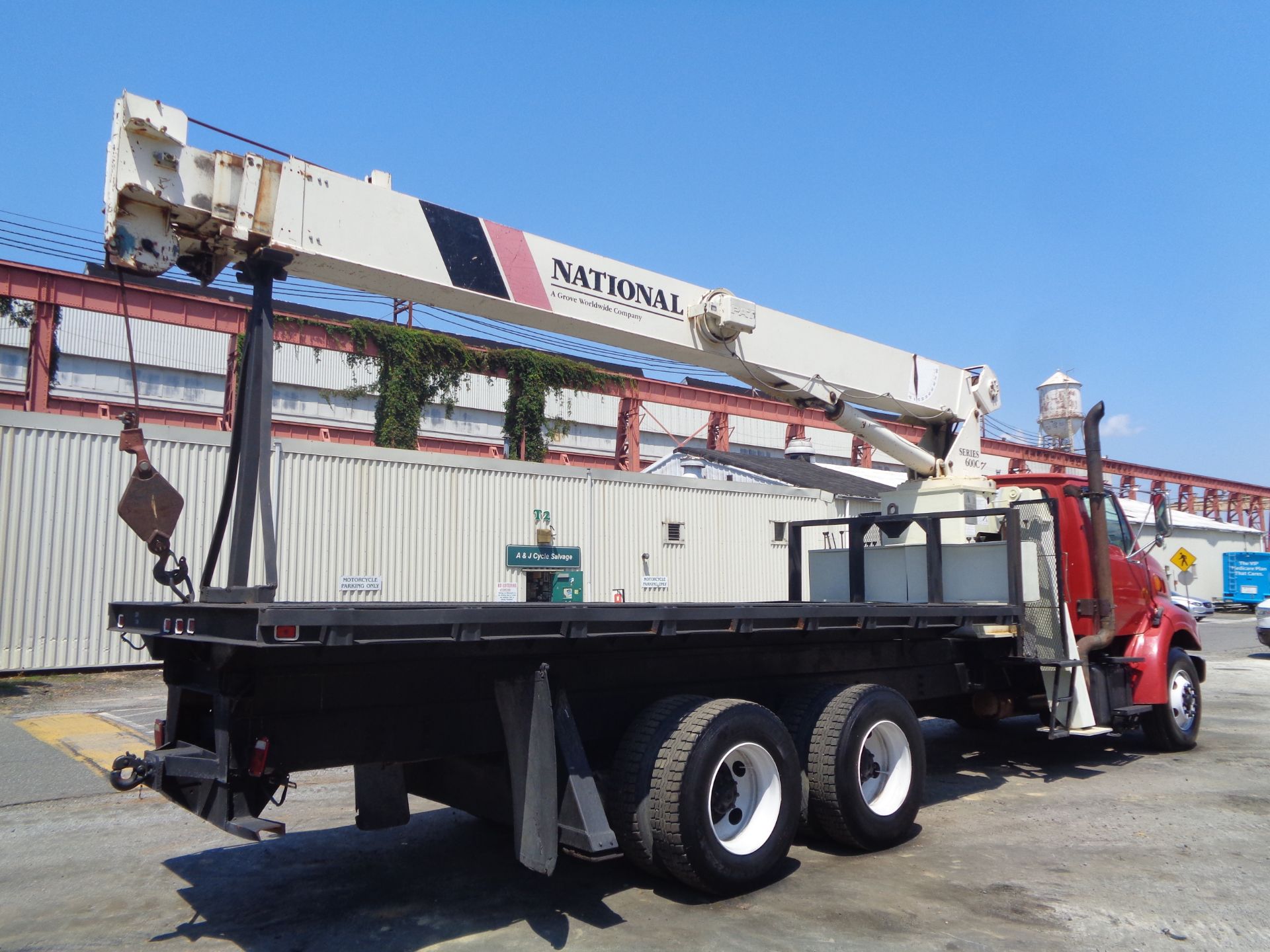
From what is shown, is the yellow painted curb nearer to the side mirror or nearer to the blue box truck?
the side mirror

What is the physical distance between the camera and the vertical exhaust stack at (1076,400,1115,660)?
841cm

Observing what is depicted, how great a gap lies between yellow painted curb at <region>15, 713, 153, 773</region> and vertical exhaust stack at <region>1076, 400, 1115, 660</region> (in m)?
8.55

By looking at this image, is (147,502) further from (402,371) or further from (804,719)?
(402,371)

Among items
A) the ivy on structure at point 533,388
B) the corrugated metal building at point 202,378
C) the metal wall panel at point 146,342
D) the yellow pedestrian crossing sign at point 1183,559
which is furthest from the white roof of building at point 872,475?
the metal wall panel at point 146,342

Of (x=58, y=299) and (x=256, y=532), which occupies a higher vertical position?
(x=58, y=299)

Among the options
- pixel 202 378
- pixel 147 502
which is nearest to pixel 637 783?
pixel 147 502

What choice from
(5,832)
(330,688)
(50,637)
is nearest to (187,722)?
(330,688)

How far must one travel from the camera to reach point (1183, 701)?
920cm

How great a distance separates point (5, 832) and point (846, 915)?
18.2 feet

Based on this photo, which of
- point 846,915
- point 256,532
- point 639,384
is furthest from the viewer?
point 639,384

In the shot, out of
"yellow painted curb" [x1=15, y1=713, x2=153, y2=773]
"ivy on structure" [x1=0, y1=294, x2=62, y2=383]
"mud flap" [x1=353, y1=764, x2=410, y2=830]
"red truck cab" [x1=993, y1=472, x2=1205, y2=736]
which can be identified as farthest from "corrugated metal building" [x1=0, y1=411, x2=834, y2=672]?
"mud flap" [x1=353, y1=764, x2=410, y2=830]

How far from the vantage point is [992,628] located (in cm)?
742

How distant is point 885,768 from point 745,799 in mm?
1376

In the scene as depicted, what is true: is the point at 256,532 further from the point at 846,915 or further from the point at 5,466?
the point at 846,915
